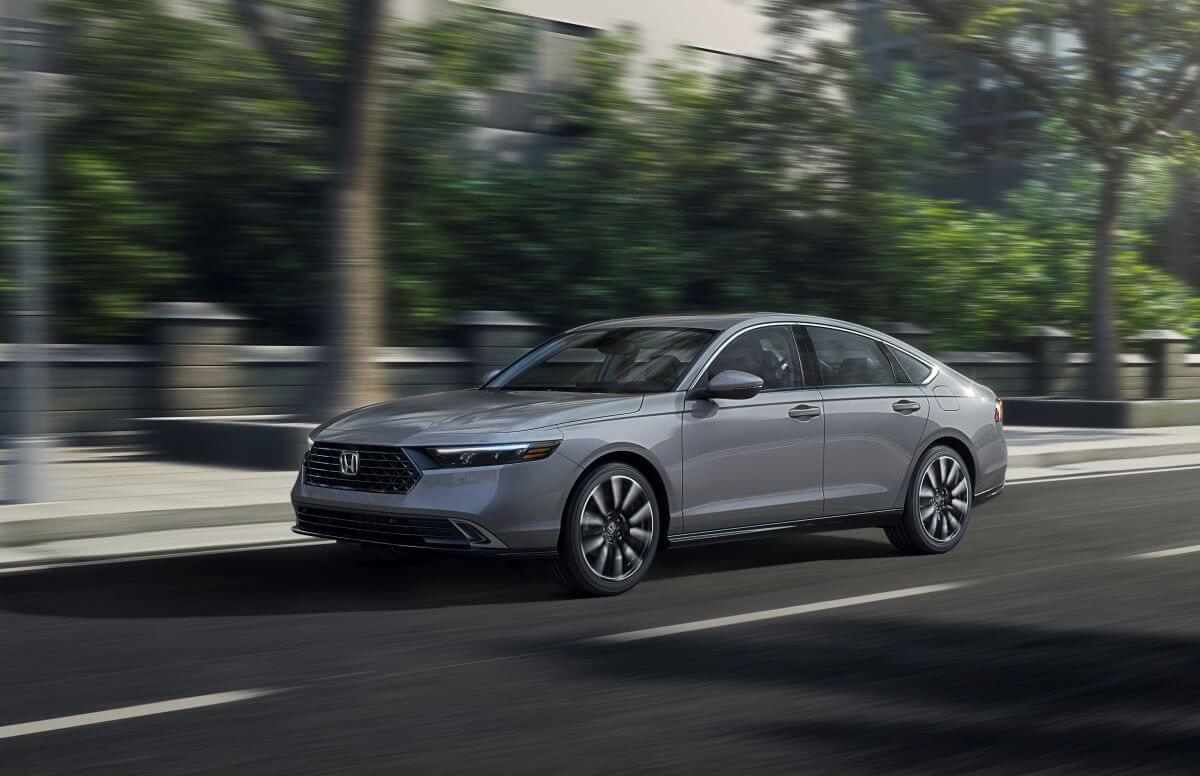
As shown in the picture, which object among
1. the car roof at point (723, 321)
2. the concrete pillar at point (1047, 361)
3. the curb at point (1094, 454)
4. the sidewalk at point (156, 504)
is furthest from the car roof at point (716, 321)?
the concrete pillar at point (1047, 361)

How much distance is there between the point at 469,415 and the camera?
719cm

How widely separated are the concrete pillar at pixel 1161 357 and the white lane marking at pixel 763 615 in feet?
65.3

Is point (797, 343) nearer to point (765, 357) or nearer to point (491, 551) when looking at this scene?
point (765, 357)

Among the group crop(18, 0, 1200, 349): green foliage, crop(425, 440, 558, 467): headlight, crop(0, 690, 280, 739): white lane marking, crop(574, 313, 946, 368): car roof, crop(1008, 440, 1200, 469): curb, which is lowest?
crop(1008, 440, 1200, 469): curb

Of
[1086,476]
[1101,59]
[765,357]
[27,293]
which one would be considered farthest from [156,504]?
[1101,59]

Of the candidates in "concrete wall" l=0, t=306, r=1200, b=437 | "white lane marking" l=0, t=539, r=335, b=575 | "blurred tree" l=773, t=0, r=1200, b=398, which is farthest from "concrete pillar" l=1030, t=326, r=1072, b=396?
"white lane marking" l=0, t=539, r=335, b=575

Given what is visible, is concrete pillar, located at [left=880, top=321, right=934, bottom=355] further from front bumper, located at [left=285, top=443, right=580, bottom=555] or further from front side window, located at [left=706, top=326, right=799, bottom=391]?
front bumper, located at [left=285, top=443, right=580, bottom=555]

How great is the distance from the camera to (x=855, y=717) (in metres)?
5.14

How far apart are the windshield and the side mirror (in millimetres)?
240

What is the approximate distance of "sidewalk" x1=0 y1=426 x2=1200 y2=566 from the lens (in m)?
9.01

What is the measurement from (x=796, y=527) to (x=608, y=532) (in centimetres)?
→ 142

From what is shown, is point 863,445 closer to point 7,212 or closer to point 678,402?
point 678,402

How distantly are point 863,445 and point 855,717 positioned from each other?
3.52 metres

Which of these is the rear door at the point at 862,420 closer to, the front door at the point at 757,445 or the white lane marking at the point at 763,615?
the front door at the point at 757,445
